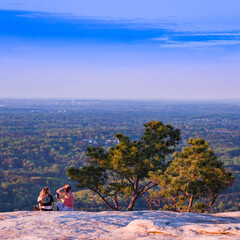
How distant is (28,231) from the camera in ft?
23.5

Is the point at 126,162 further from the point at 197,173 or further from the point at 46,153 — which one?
the point at 46,153

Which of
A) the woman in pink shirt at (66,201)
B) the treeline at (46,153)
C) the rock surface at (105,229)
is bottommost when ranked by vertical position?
the treeline at (46,153)

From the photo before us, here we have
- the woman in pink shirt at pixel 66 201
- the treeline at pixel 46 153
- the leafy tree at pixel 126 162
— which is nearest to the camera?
the woman in pink shirt at pixel 66 201

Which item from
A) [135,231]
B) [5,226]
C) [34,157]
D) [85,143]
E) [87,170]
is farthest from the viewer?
[85,143]

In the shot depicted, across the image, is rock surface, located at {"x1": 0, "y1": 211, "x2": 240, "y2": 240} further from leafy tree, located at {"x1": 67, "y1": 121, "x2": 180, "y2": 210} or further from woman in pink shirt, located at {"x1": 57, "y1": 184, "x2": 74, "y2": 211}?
leafy tree, located at {"x1": 67, "y1": 121, "x2": 180, "y2": 210}

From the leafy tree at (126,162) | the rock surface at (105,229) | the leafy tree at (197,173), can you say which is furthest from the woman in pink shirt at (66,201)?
the leafy tree at (197,173)

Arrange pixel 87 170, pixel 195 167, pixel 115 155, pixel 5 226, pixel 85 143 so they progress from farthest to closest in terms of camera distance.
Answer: pixel 85 143
pixel 87 170
pixel 115 155
pixel 195 167
pixel 5 226

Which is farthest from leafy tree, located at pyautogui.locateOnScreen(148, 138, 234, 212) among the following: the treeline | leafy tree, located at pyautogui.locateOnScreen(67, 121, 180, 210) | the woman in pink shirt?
the treeline

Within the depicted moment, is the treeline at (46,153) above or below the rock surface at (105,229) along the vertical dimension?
below

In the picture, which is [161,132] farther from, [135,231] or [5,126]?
[5,126]

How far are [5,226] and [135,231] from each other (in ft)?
12.5

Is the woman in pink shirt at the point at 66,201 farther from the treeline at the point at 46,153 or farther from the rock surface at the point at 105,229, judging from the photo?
the treeline at the point at 46,153

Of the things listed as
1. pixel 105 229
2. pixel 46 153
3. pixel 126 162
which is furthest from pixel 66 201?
pixel 46 153

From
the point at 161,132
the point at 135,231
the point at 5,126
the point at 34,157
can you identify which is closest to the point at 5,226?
the point at 135,231
